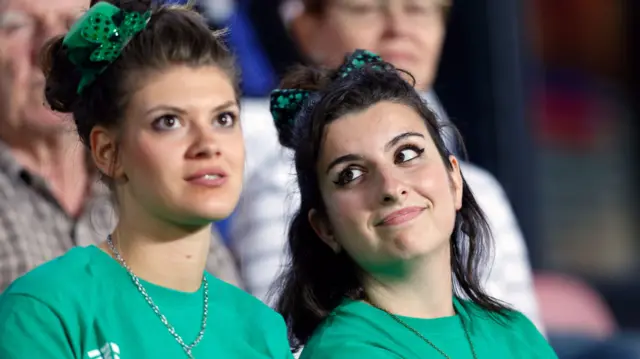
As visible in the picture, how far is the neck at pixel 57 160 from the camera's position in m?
2.67

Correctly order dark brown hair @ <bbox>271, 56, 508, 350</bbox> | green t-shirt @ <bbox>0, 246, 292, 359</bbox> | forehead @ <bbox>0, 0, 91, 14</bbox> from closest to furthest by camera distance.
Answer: green t-shirt @ <bbox>0, 246, 292, 359</bbox>
dark brown hair @ <bbox>271, 56, 508, 350</bbox>
forehead @ <bbox>0, 0, 91, 14</bbox>

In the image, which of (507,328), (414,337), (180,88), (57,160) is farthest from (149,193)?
(57,160)

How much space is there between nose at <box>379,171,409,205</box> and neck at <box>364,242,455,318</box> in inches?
4.3

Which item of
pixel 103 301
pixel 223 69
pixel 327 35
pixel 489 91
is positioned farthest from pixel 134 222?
pixel 489 91

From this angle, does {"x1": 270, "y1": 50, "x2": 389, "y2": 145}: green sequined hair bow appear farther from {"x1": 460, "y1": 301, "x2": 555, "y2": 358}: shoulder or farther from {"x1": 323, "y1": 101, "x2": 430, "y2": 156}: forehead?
{"x1": 460, "y1": 301, "x2": 555, "y2": 358}: shoulder

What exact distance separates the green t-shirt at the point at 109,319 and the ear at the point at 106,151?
118mm

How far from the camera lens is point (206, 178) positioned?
1.69 meters

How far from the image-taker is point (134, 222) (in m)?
1.74

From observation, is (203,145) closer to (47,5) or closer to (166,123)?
(166,123)

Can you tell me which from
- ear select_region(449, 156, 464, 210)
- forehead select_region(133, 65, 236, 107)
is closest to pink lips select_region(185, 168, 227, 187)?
forehead select_region(133, 65, 236, 107)

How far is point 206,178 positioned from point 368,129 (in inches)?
11.9

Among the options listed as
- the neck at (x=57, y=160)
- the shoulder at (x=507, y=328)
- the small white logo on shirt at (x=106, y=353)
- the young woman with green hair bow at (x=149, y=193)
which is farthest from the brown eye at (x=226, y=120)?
→ the neck at (x=57, y=160)

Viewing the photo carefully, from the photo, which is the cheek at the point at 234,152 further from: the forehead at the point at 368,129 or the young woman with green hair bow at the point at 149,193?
the forehead at the point at 368,129

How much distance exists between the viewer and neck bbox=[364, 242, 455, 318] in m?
1.86
